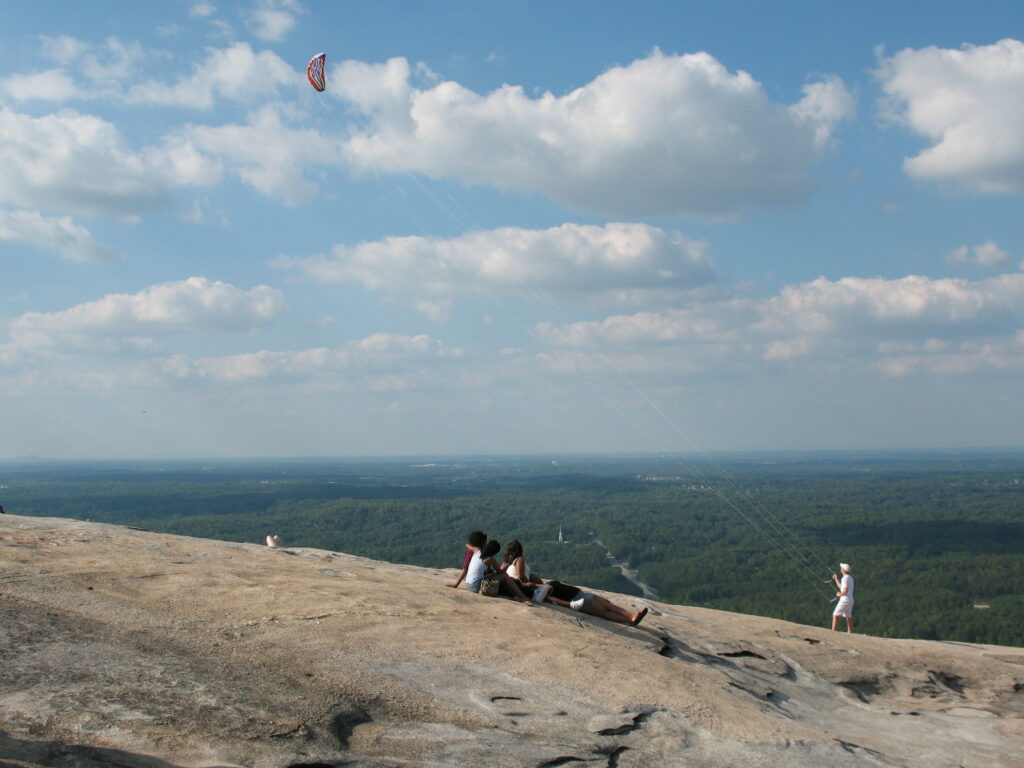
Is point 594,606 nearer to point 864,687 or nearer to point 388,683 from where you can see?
point 864,687

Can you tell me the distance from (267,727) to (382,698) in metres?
1.40

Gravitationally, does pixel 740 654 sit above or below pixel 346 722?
below

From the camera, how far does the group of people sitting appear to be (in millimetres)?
13289

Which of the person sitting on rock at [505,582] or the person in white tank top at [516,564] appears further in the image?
the person in white tank top at [516,564]

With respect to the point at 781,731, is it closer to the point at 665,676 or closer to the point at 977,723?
the point at 665,676

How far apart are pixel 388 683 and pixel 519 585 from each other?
5.32m

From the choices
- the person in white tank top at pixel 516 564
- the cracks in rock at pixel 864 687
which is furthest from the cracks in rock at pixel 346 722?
the cracks in rock at pixel 864 687

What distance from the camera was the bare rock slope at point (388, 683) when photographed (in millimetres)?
6742

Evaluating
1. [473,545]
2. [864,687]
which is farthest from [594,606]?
[864,687]

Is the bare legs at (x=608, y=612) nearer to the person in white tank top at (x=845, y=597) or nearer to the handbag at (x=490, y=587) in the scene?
the handbag at (x=490, y=587)

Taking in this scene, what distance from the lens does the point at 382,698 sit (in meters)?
7.98

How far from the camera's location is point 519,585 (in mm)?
13461

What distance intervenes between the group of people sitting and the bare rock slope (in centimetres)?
32

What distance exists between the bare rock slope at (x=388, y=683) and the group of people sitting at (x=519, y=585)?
0.32 meters
